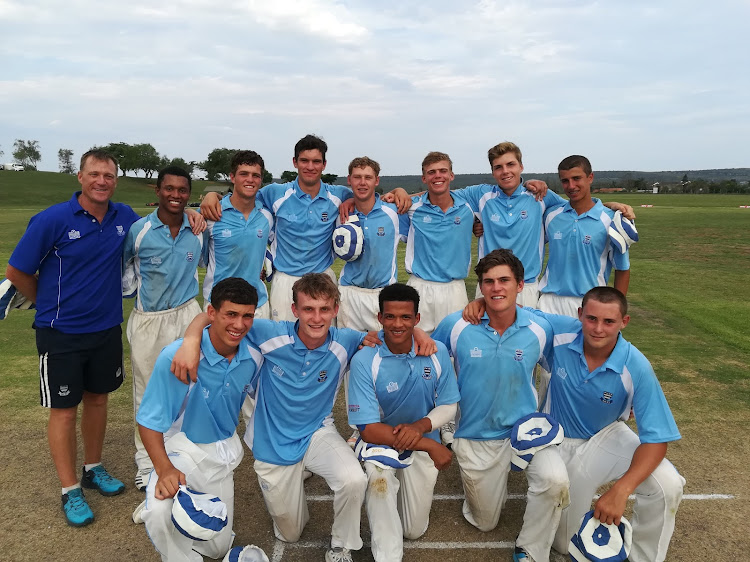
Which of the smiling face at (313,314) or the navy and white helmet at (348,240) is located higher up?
the navy and white helmet at (348,240)

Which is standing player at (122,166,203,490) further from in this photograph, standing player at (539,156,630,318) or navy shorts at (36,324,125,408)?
standing player at (539,156,630,318)

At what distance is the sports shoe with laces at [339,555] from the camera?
3957 millimetres

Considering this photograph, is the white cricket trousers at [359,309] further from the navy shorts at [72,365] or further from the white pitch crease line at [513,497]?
the navy shorts at [72,365]

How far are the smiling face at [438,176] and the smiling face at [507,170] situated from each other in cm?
50

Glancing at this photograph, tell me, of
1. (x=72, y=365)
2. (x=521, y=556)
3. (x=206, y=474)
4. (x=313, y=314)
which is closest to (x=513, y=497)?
(x=521, y=556)

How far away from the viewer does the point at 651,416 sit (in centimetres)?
391

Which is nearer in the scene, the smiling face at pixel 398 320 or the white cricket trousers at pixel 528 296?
the smiling face at pixel 398 320

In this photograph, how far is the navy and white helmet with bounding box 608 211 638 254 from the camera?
5719 mm

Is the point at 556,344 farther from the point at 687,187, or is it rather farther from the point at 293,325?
the point at 687,187

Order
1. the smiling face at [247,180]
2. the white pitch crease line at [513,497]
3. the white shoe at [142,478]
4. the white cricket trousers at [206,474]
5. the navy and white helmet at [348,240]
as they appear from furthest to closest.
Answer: the navy and white helmet at [348,240], the smiling face at [247,180], the white shoe at [142,478], the white pitch crease line at [513,497], the white cricket trousers at [206,474]

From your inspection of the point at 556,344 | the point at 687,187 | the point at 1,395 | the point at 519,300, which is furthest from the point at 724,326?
the point at 687,187

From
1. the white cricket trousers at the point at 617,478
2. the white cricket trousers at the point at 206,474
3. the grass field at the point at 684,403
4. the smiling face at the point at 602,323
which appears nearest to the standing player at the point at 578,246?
the smiling face at the point at 602,323

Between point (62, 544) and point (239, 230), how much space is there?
302 cm

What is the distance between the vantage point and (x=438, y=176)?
5973 mm
